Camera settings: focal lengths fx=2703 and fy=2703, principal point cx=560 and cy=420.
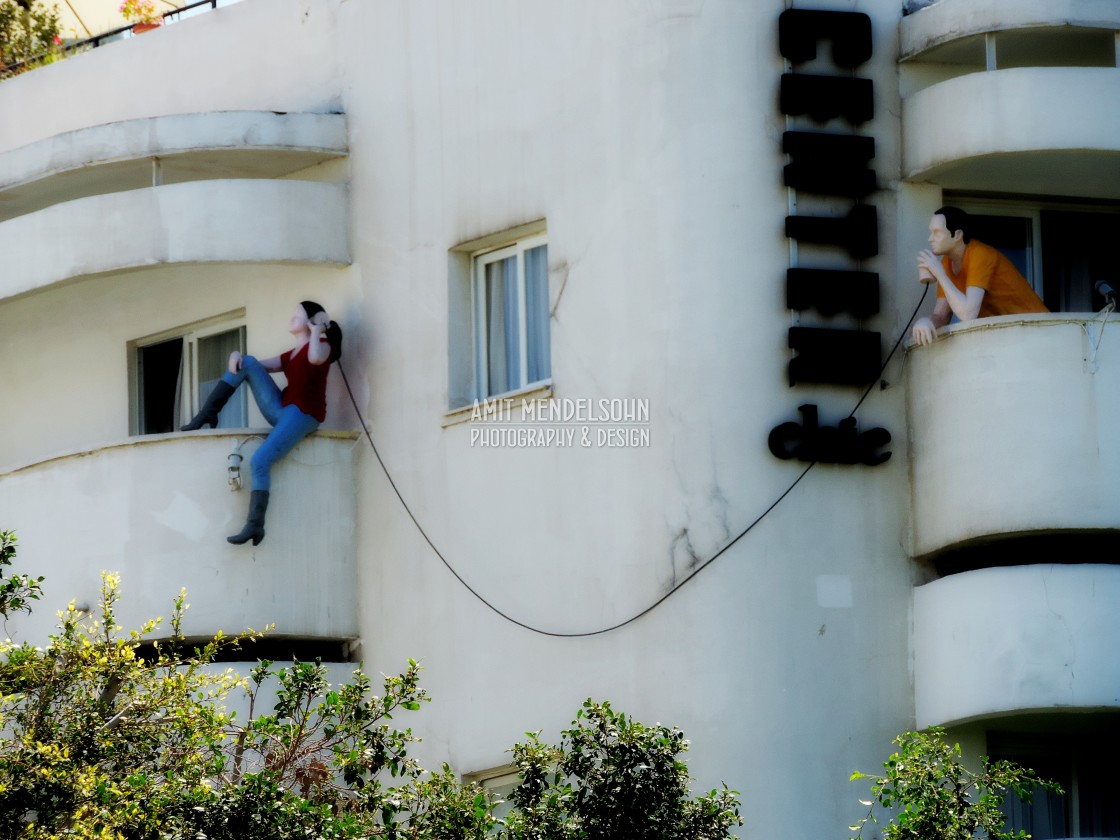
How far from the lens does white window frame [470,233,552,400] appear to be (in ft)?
76.1

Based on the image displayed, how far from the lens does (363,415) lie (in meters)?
24.2

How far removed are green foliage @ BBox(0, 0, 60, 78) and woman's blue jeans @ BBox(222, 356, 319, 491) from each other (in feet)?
23.3

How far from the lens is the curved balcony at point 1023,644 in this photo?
67.6ft

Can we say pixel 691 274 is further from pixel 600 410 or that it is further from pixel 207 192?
pixel 207 192

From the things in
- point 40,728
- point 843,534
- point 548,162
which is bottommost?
point 40,728

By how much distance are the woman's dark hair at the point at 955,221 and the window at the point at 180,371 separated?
288 inches

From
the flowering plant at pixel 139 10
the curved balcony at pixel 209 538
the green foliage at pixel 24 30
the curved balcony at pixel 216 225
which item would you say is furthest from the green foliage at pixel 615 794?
the green foliage at pixel 24 30

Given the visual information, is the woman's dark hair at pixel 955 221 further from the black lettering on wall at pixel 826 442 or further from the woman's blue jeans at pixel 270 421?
the woman's blue jeans at pixel 270 421

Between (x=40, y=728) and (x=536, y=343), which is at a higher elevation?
(x=536, y=343)

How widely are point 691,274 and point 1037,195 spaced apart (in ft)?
11.4

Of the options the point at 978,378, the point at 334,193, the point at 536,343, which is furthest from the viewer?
the point at 334,193

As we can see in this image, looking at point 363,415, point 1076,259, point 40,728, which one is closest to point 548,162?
point 363,415

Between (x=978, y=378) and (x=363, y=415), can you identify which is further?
(x=363, y=415)

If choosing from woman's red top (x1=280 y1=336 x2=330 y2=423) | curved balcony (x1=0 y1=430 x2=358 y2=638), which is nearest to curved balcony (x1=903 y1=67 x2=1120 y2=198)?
woman's red top (x1=280 y1=336 x2=330 y2=423)
